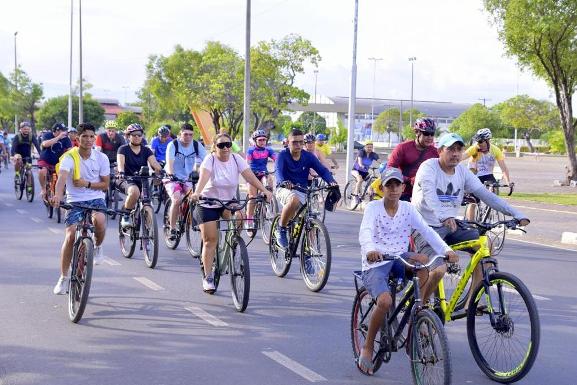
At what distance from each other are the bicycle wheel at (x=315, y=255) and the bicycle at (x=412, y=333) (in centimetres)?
312

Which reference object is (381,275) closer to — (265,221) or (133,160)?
(133,160)

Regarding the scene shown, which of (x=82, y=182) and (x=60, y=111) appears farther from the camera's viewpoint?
(x=60, y=111)

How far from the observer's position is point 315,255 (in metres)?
9.84

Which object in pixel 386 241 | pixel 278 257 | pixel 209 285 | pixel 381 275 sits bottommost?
pixel 209 285

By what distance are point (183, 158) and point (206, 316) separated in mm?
4805

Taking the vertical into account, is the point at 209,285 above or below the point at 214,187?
below

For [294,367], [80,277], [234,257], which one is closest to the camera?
[294,367]

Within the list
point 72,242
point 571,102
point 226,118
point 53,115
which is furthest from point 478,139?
point 53,115

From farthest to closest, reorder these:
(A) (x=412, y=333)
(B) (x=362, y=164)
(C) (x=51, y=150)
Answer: (B) (x=362, y=164), (C) (x=51, y=150), (A) (x=412, y=333)

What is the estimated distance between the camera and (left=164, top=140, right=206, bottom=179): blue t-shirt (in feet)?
41.6

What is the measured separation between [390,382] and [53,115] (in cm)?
9158

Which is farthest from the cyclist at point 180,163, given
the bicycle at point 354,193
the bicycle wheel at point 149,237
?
the bicycle at point 354,193

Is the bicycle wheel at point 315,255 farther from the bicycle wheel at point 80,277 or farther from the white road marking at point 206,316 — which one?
the bicycle wheel at point 80,277

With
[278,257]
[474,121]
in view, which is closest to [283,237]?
[278,257]
